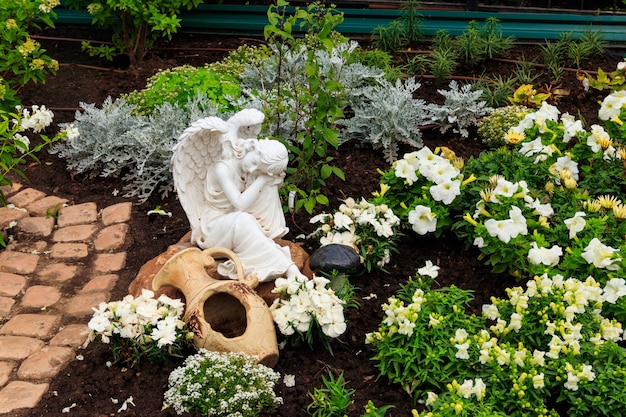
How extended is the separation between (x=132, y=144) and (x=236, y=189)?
5.68 ft

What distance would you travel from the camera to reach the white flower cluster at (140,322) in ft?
13.7

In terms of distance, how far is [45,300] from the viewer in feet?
17.0

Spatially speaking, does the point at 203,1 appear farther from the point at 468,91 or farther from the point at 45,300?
the point at 45,300

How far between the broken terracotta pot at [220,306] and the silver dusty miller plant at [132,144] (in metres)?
1.51

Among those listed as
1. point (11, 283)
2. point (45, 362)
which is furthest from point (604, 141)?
point (11, 283)

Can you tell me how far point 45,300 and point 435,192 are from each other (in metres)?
2.45

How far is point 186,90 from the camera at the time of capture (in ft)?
21.3

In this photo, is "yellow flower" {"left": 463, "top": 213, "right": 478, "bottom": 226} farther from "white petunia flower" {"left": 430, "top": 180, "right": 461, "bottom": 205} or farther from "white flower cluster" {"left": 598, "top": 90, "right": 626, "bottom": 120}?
"white flower cluster" {"left": 598, "top": 90, "right": 626, "bottom": 120}

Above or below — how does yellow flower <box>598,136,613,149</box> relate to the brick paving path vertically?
above

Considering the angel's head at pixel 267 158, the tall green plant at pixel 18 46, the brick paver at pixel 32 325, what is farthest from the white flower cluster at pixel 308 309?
the tall green plant at pixel 18 46

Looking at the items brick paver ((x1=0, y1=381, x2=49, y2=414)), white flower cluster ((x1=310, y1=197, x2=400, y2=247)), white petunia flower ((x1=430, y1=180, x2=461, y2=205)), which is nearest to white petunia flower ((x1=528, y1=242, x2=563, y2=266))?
white petunia flower ((x1=430, y1=180, x2=461, y2=205))

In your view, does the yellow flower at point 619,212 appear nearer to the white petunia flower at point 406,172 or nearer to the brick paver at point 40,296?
the white petunia flower at point 406,172

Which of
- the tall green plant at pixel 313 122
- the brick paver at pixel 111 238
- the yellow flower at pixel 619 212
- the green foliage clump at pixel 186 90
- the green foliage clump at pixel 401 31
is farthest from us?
the green foliage clump at pixel 401 31

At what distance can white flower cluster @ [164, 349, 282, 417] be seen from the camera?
154 inches
